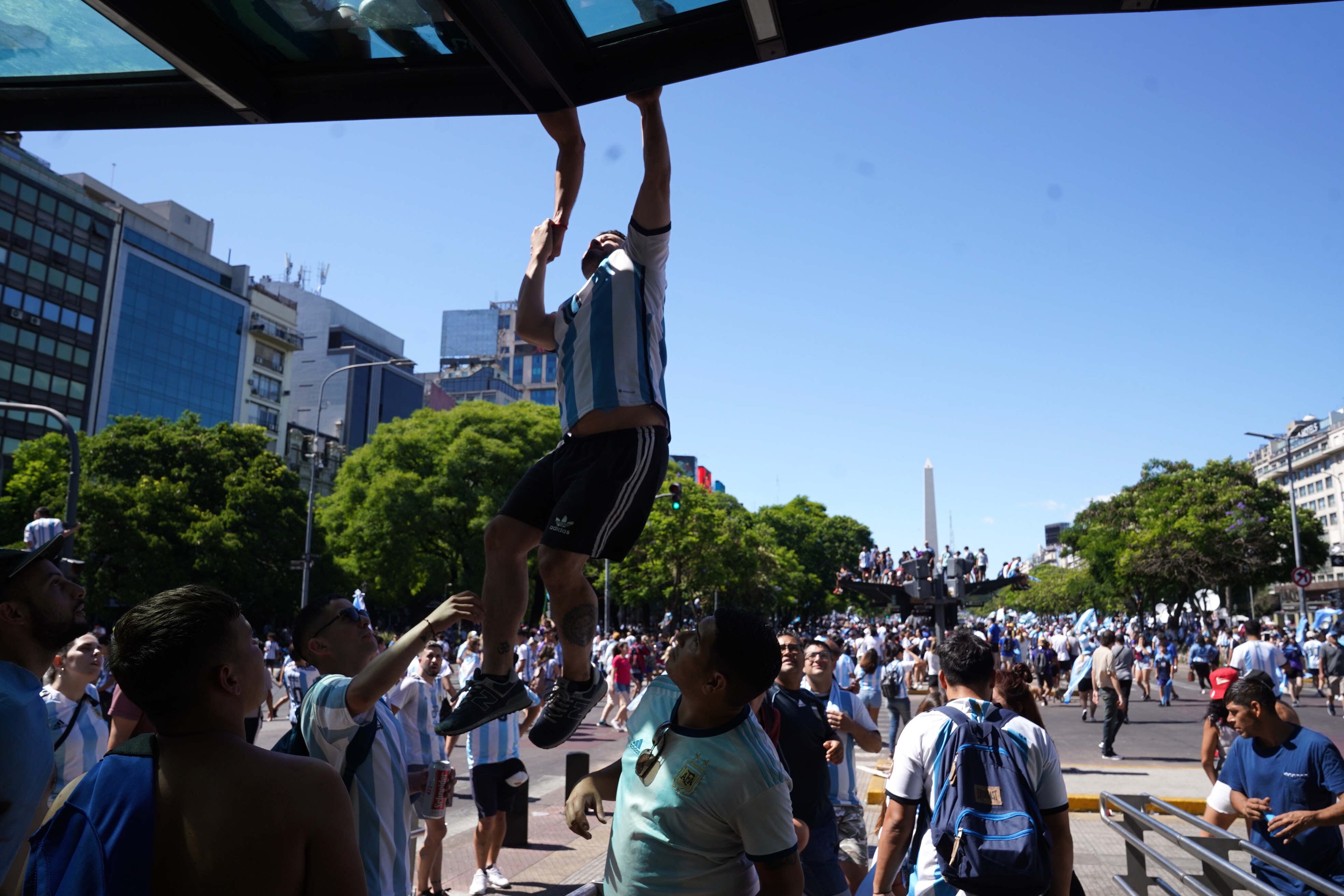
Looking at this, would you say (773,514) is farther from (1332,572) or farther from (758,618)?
(758,618)

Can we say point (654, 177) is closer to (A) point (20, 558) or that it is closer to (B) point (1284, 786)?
(A) point (20, 558)

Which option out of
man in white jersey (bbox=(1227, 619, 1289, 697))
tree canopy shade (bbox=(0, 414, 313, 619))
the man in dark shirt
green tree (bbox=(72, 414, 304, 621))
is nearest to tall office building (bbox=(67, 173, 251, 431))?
tree canopy shade (bbox=(0, 414, 313, 619))

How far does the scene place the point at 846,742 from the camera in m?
6.76

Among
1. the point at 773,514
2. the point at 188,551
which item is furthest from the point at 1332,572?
the point at 188,551

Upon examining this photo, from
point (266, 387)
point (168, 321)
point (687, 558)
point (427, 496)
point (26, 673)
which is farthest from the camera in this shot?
point (266, 387)

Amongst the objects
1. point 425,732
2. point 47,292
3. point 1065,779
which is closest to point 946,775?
point 425,732

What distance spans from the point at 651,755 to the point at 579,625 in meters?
0.47

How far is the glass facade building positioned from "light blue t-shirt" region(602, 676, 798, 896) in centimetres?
5752

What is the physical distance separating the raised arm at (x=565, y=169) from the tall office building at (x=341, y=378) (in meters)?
76.0

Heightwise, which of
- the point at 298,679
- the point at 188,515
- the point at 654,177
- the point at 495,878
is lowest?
the point at 495,878

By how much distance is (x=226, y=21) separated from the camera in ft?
10.9

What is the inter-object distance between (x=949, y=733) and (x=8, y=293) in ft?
183

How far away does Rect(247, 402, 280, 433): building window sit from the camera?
65625 millimetres

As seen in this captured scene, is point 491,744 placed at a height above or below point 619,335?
below
